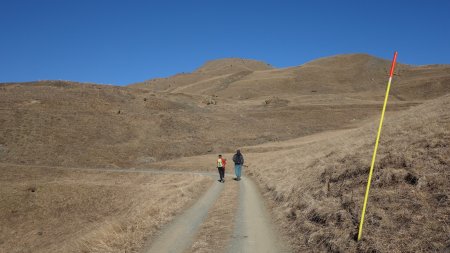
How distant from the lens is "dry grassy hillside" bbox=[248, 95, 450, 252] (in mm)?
7754

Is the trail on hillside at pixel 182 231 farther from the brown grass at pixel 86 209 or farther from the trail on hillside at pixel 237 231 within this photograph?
the brown grass at pixel 86 209

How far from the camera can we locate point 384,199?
31.4 ft

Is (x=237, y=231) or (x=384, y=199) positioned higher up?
(x=384, y=199)

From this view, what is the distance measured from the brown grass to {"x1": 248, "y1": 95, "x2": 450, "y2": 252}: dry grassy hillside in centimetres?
488

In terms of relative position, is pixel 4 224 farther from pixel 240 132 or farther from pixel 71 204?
pixel 240 132

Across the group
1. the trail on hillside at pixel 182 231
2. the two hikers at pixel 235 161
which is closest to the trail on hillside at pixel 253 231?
the trail on hillside at pixel 182 231

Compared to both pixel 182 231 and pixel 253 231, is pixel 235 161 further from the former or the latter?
pixel 253 231

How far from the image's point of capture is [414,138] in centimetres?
1340

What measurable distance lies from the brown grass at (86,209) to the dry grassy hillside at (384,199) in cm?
488

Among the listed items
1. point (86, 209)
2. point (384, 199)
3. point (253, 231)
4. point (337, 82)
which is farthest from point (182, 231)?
point (337, 82)

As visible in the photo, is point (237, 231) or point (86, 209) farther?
point (86, 209)

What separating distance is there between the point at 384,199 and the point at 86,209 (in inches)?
796

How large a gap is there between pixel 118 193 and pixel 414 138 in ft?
68.6

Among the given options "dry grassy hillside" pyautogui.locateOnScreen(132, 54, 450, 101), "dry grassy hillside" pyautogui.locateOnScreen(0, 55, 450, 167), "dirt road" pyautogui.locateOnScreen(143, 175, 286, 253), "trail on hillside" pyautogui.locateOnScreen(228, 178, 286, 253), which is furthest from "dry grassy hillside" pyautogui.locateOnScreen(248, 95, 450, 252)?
"dry grassy hillside" pyautogui.locateOnScreen(132, 54, 450, 101)
